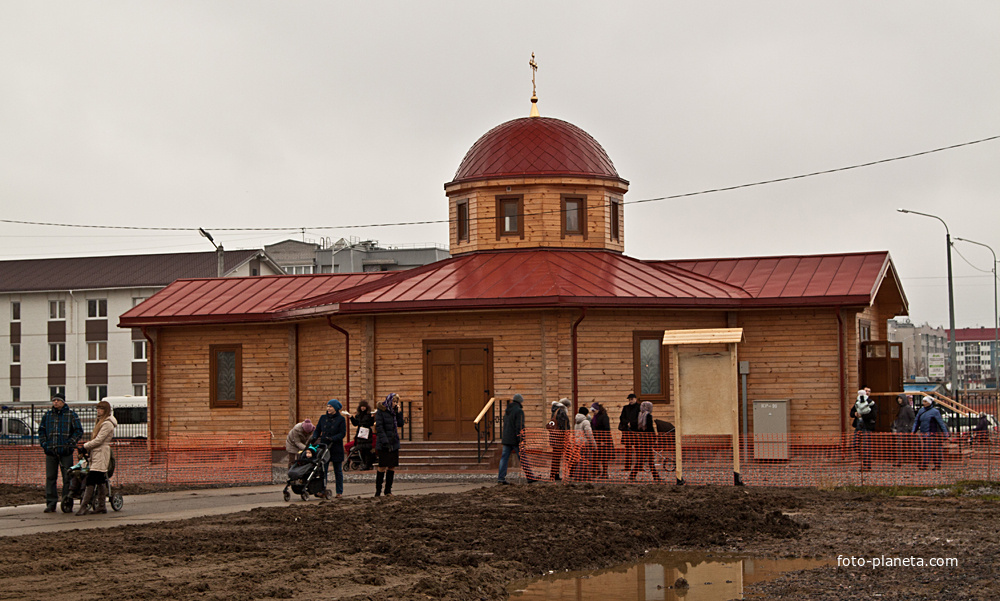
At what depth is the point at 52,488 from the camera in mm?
16219

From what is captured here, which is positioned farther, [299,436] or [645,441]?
[645,441]

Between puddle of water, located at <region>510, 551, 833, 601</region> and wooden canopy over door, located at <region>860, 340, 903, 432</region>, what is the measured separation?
1477 centimetres

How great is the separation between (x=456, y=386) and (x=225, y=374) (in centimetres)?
661

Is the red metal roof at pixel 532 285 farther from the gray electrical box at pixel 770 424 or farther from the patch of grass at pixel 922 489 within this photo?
the patch of grass at pixel 922 489

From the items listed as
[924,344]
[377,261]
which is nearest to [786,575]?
[377,261]

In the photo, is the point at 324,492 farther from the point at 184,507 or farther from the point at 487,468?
the point at 487,468

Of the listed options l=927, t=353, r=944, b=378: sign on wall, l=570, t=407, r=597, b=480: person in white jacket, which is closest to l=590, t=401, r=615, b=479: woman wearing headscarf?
l=570, t=407, r=597, b=480: person in white jacket

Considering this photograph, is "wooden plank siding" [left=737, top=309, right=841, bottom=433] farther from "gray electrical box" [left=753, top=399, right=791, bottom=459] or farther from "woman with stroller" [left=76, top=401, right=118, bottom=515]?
"woman with stroller" [left=76, top=401, right=118, bottom=515]

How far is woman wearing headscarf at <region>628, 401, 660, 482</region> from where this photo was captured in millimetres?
19188

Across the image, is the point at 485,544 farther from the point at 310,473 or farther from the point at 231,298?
the point at 231,298

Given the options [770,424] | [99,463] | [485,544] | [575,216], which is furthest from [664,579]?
[575,216]

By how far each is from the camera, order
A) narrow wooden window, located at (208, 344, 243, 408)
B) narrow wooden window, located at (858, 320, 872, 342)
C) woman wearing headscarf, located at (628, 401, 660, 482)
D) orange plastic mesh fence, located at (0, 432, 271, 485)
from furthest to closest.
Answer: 1. narrow wooden window, located at (208, 344, 243, 408)
2. narrow wooden window, located at (858, 320, 872, 342)
3. orange plastic mesh fence, located at (0, 432, 271, 485)
4. woman wearing headscarf, located at (628, 401, 660, 482)

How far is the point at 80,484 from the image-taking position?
16.2 m

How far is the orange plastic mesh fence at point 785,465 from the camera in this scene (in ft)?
63.0
